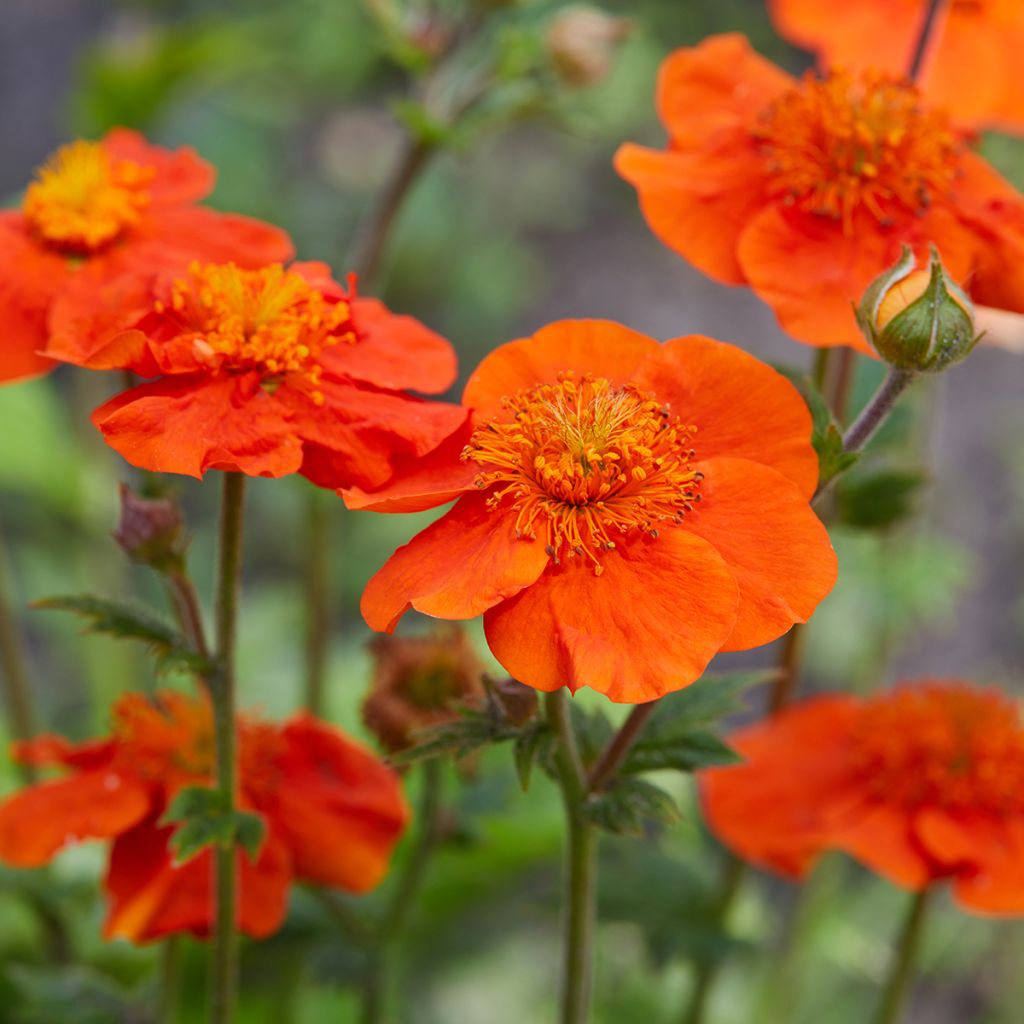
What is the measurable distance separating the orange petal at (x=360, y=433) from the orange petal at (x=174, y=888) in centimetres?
38

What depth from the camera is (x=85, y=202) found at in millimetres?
1349

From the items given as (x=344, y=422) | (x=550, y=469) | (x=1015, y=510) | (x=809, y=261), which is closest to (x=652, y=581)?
(x=550, y=469)

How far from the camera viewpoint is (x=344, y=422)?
1.06 meters

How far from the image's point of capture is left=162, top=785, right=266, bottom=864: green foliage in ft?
3.48

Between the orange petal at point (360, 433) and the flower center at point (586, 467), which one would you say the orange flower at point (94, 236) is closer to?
the orange petal at point (360, 433)

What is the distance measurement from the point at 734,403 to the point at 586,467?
130 millimetres

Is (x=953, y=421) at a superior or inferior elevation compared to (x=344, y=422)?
inferior

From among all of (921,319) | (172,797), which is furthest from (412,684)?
(921,319)

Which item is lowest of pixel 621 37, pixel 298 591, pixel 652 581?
pixel 298 591

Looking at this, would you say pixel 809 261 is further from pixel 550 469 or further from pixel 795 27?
pixel 795 27

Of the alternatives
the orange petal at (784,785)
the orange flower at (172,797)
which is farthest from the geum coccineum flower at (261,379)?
the orange petal at (784,785)

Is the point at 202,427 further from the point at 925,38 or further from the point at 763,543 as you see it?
the point at 925,38

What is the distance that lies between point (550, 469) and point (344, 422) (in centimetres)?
17

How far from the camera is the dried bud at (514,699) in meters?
1.05
